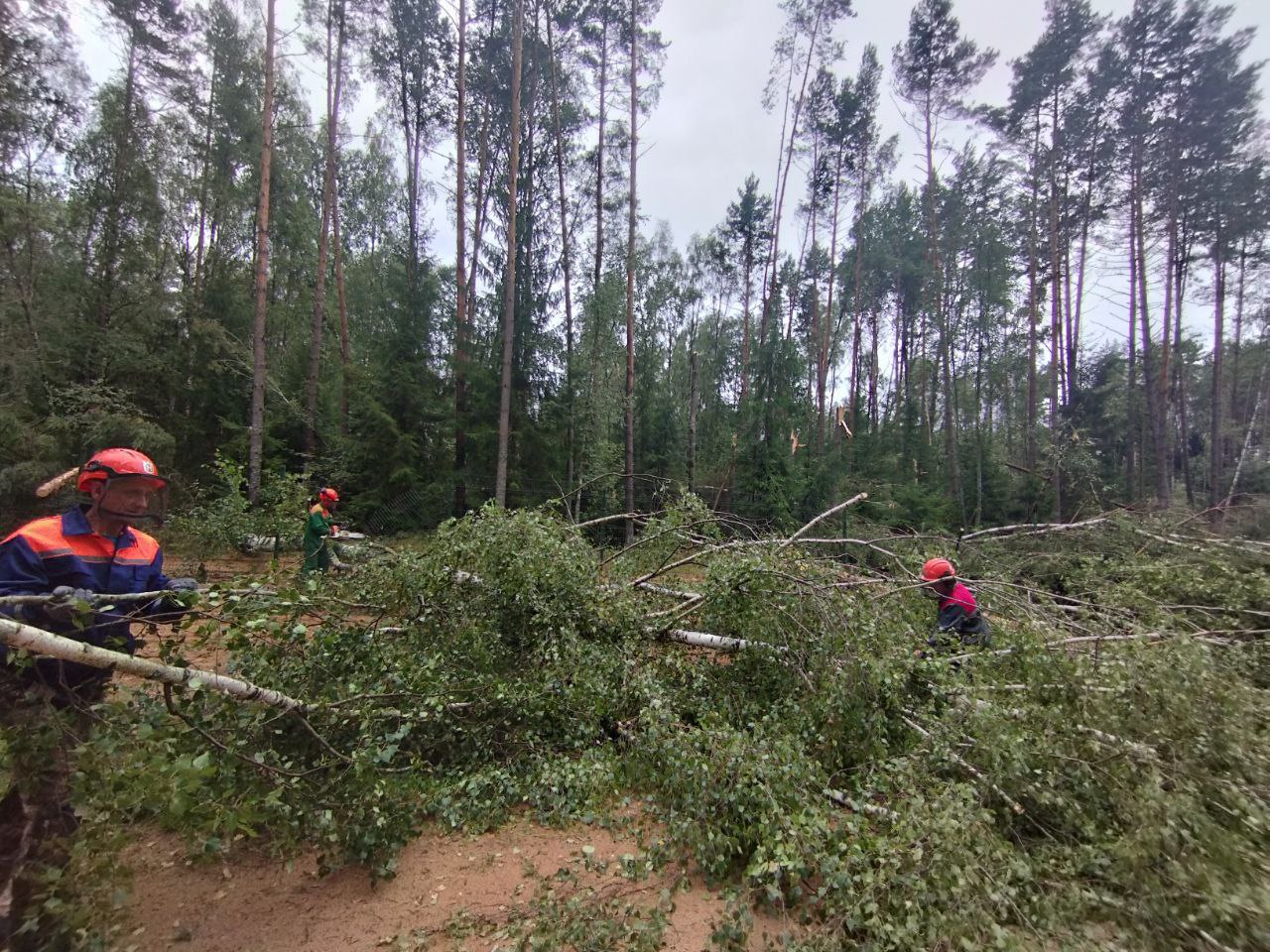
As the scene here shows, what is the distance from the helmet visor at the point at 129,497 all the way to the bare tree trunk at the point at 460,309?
1051 centimetres

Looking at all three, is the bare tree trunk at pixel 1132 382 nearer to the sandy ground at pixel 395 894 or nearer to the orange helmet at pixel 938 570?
the orange helmet at pixel 938 570

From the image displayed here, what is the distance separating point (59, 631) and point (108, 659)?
38cm

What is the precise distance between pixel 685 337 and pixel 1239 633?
2761 centimetres

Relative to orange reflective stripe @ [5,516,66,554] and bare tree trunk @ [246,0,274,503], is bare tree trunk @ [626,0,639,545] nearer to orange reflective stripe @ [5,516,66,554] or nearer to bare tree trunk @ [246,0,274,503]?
bare tree trunk @ [246,0,274,503]

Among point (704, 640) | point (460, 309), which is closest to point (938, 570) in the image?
point (704, 640)

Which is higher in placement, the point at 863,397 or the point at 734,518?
the point at 863,397

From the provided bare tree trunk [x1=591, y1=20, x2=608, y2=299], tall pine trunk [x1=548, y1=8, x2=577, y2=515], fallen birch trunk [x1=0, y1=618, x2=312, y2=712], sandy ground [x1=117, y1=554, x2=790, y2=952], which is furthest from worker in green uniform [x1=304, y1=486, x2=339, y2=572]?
bare tree trunk [x1=591, y1=20, x2=608, y2=299]

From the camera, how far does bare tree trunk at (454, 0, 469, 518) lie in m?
12.0

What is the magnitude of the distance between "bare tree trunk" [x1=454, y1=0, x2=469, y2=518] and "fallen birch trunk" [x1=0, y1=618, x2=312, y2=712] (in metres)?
10.6

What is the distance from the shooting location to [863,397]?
24344mm

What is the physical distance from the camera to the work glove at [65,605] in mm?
1705

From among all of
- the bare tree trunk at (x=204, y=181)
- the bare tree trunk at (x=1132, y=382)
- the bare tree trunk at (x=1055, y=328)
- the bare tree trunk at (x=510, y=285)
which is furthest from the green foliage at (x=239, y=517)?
the bare tree trunk at (x=1132, y=382)

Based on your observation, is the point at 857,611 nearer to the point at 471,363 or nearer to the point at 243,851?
the point at 243,851

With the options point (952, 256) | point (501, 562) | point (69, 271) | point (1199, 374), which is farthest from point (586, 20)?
point (1199, 374)
